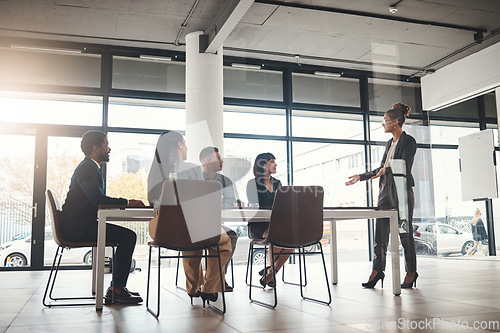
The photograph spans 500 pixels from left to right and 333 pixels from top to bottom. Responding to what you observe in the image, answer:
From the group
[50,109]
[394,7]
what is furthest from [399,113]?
[50,109]

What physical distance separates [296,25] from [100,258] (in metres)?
4.74

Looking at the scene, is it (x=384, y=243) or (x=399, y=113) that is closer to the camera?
(x=384, y=243)

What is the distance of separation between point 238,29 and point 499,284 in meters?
4.58

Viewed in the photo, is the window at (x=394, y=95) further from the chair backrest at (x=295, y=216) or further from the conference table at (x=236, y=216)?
the chair backrest at (x=295, y=216)

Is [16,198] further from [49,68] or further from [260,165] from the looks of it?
[260,165]

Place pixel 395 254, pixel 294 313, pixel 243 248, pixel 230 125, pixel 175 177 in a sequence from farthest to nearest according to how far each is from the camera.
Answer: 1. pixel 230 125
2. pixel 243 248
3. pixel 395 254
4. pixel 175 177
5. pixel 294 313

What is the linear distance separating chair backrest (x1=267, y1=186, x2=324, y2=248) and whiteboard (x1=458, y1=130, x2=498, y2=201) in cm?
414

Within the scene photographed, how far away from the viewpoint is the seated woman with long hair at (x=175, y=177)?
340 cm

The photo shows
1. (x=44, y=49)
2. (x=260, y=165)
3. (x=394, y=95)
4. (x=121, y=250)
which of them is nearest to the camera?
(x=121, y=250)

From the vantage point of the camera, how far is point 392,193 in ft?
14.2

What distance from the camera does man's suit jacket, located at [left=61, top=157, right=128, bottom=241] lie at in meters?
3.37

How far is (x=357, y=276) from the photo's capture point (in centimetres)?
525

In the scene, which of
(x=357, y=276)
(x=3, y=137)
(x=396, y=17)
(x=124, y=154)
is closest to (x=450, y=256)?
(x=357, y=276)

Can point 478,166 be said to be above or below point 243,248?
above
